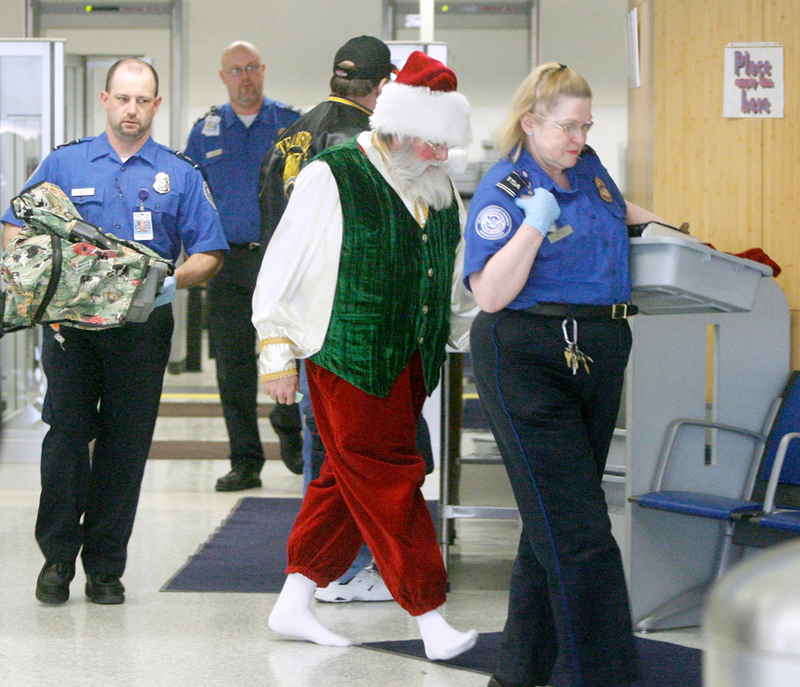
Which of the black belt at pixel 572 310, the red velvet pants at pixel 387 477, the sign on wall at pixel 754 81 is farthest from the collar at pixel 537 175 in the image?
the sign on wall at pixel 754 81

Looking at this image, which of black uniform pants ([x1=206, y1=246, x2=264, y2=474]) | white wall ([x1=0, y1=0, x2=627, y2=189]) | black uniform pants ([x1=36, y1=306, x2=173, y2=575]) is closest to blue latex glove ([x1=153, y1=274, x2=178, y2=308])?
black uniform pants ([x1=36, y1=306, x2=173, y2=575])

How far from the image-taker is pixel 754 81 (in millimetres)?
3551

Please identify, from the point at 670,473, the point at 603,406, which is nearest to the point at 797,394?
the point at 670,473

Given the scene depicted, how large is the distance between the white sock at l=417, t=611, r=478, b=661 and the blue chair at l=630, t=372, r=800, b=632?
67cm

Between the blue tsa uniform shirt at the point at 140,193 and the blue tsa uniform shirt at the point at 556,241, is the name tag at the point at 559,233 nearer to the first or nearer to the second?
the blue tsa uniform shirt at the point at 556,241

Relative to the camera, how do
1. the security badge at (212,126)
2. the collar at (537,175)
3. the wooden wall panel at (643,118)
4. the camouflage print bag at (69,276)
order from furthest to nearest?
the security badge at (212,126) < the wooden wall panel at (643,118) < the camouflage print bag at (69,276) < the collar at (537,175)

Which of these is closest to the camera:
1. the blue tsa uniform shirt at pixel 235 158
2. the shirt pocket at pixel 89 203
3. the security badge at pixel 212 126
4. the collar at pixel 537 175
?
the collar at pixel 537 175

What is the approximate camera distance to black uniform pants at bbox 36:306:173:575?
306cm

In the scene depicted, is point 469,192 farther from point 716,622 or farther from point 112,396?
point 716,622

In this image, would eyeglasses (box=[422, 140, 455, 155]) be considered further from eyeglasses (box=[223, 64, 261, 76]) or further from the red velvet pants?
eyeglasses (box=[223, 64, 261, 76])

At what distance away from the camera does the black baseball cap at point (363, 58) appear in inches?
125

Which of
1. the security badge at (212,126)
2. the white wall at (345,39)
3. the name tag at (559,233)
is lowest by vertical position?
the name tag at (559,233)

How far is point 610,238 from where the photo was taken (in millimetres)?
2178

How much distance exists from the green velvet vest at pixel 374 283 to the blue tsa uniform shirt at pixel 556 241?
463mm
